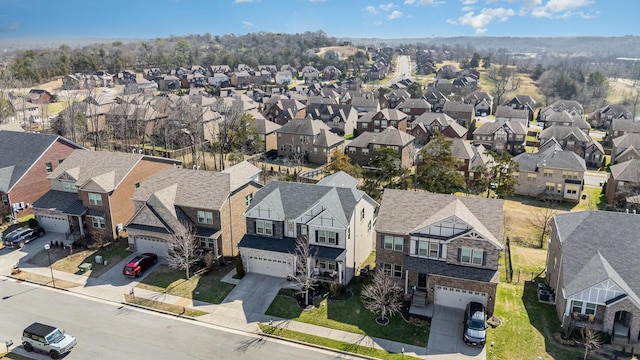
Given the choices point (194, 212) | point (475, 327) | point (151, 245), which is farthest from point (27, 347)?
point (475, 327)

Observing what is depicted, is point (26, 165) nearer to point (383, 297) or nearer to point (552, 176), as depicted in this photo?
point (383, 297)

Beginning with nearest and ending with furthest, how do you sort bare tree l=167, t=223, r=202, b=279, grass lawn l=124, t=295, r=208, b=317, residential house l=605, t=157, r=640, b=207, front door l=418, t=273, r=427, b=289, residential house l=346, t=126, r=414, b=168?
grass lawn l=124, t=295, r=208, b=317, front door l=418, t=273, r=427, b=289, bare tree l=167, t=223, r=202, b=279, residential house l=605, t=157, r=640, b=207, residential house l=346, t=126, r=414, b=168

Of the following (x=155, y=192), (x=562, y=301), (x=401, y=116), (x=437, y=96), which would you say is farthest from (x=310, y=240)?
(x=437, y=96)

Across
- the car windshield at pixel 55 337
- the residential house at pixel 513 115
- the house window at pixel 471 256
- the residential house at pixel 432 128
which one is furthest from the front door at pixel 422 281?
the residential house at pixel 513 115

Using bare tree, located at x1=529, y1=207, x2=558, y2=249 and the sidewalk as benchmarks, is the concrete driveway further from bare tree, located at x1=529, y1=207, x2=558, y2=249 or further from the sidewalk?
bare tree, located at x1=529, y1=207, x2=558, y2=249

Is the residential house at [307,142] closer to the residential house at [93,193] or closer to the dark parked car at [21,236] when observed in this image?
the residential house at [93,193]

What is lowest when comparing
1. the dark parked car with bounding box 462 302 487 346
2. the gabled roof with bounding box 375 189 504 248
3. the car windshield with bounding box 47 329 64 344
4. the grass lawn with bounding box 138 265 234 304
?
the grass lawn with bounding box 138 265 234 304

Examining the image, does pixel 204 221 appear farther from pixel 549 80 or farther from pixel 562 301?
pixel 549 80

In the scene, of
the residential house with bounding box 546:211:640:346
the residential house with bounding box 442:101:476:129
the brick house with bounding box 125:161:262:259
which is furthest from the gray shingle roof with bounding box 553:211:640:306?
the residential house with bounding box 442:101:476:129
